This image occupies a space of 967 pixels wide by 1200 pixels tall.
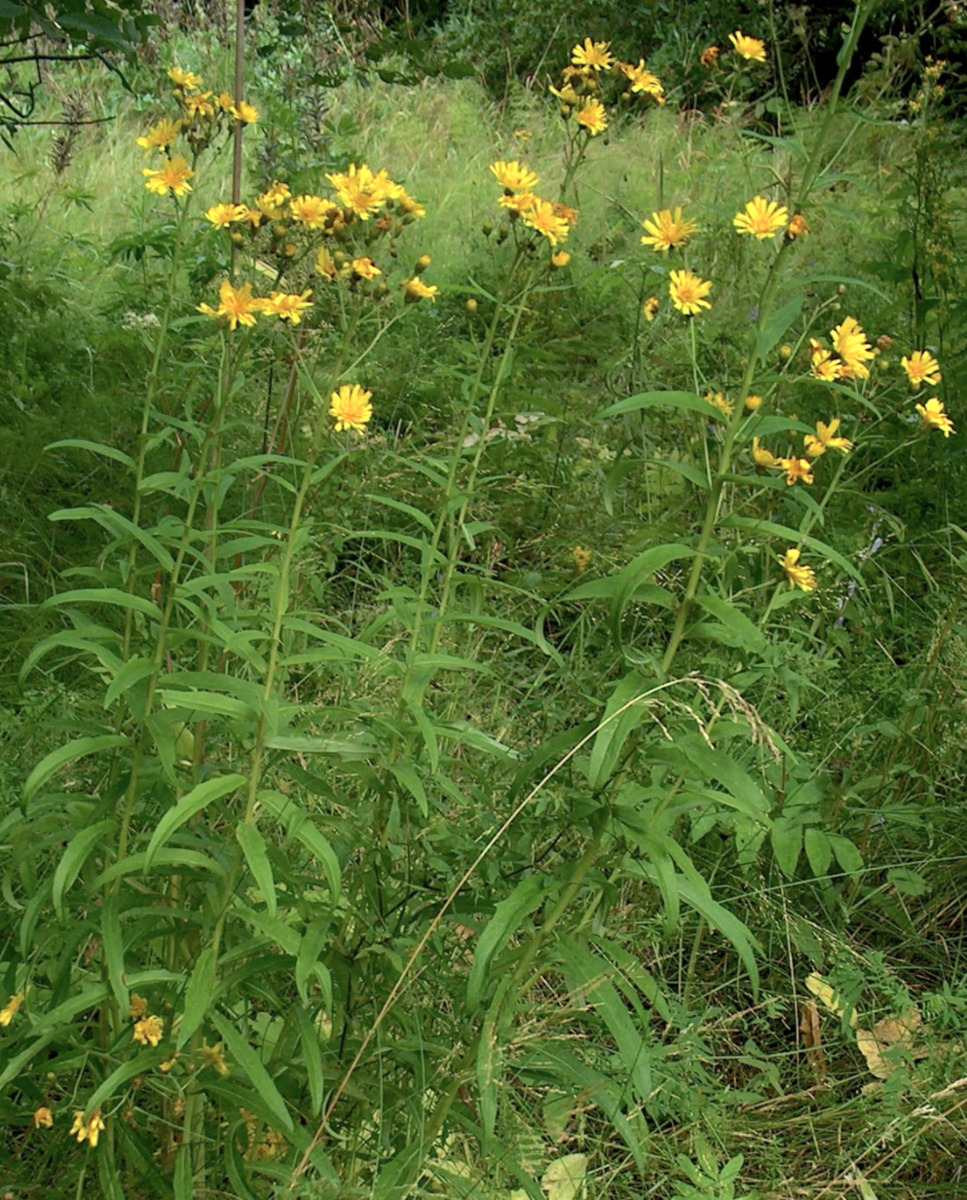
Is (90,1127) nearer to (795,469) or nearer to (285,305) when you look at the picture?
(285,305)

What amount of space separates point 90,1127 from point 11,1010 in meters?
0.20

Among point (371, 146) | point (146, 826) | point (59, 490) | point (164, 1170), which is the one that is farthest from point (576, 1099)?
point (371, 146)

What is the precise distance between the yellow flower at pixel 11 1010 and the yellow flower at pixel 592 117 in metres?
1.33

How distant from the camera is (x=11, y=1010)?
1.55 metres

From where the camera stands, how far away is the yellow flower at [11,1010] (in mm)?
1527

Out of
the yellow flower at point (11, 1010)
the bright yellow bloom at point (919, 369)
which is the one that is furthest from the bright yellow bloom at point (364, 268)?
the yellow flower at point (11, 1010)

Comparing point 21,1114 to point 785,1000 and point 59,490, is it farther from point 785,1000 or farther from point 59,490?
point 59,490

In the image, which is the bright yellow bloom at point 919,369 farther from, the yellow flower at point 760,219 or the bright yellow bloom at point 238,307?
the bright yellow bloom at point 238,307

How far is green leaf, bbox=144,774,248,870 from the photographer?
1348 mm

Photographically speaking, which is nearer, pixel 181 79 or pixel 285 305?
pixel 285 305

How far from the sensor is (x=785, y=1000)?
219 centimetres

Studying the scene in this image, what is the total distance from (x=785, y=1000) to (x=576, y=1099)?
2.05ft

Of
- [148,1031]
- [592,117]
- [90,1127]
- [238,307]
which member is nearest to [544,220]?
[592,117]

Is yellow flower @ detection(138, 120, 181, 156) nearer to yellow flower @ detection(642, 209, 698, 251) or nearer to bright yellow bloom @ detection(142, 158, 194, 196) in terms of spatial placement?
bright yellow bloom @ detection(142, 158, 194, 196)
